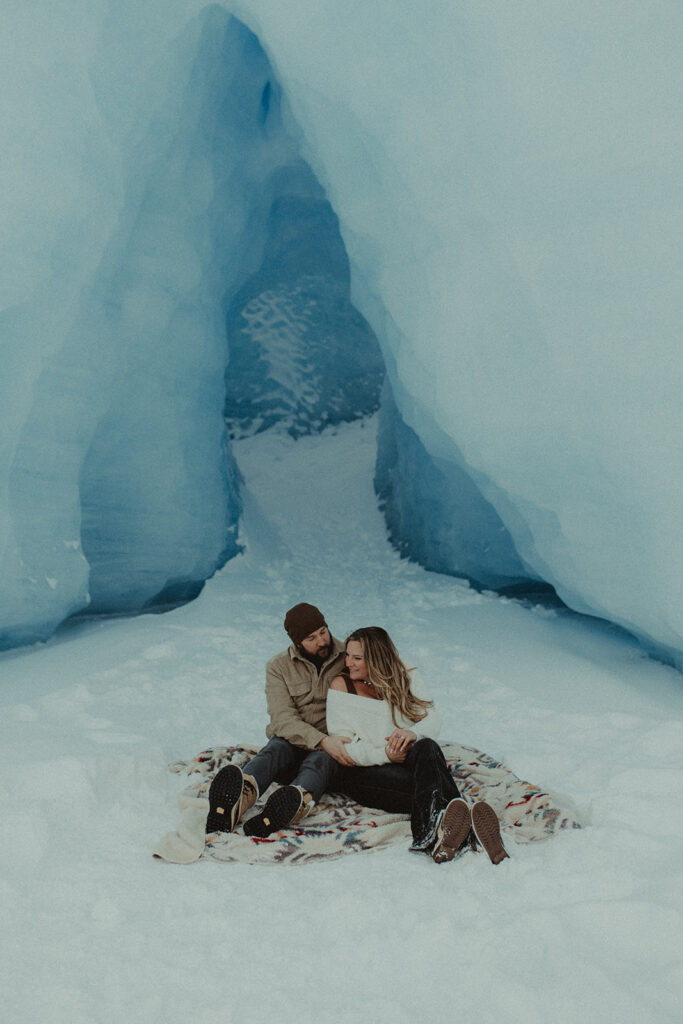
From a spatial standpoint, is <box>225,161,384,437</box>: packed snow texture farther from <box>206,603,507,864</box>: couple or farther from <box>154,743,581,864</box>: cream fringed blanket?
<box>154,743,581,864</box>: cream fringed blanket

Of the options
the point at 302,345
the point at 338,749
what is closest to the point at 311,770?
the point at 338,749

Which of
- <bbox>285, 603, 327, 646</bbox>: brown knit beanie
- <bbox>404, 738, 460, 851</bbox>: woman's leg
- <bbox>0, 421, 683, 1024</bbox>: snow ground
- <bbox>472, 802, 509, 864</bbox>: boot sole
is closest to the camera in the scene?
<bbox>0, 421, 683, 1024</bbox>: snow ground

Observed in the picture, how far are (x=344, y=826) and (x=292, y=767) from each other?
0.90 feet

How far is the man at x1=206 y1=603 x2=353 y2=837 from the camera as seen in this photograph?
170 centimetres

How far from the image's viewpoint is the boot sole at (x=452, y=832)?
153 cm

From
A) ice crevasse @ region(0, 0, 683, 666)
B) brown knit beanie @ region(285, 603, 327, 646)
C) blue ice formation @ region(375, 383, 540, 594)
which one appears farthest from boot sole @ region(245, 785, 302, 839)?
blue ice formation @ region(375, 383, 540, 594)

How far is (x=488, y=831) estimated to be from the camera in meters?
1.52

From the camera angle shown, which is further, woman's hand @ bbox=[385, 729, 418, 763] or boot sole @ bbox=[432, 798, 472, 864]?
woman's hand @ bbox=[385, 729, 418, 763]

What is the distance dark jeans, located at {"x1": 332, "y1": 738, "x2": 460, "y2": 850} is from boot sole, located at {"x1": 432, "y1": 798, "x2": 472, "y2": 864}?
0.06 meters

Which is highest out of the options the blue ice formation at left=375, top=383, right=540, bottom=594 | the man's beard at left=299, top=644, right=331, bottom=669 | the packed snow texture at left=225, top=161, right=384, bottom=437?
the packed snow texture at left=225, top=161, right=384, bottom=437

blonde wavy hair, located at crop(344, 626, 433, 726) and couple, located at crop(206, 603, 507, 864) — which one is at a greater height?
blonde wavy hair, located at crop(344, 626, 433, 726)

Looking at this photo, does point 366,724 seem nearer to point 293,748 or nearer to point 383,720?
point 383,720

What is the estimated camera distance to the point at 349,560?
631 centimetres

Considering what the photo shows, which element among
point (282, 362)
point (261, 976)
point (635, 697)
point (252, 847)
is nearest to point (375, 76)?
point (635, 697)
